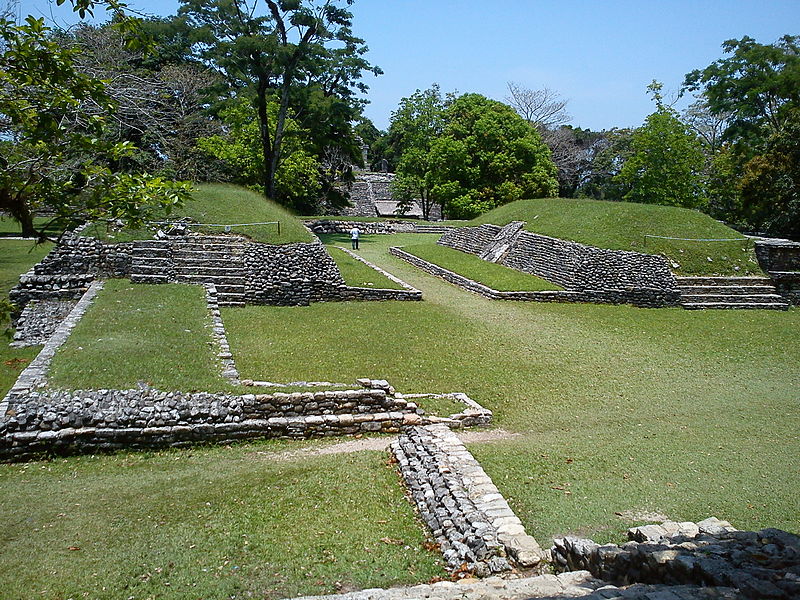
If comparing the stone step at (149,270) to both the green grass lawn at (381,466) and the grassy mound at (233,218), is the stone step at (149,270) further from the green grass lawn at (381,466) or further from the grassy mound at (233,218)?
the green grass lawn at (381,466)

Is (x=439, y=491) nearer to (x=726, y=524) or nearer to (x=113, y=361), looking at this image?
(x=726, y=524)

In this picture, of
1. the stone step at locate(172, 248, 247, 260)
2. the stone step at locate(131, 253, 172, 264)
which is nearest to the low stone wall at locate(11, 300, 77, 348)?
the stone step at locate(131, 253, 172, 264)

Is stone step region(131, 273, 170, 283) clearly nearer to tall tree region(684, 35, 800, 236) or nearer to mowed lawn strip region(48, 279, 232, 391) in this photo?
mowed lawn strip region(48, 279, 232, 391)

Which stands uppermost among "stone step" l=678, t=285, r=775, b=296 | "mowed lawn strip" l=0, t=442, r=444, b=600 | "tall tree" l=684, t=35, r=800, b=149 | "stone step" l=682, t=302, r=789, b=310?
"tall tree" l=684, t=35, r=800, b=149

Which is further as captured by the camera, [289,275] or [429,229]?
[429,229]

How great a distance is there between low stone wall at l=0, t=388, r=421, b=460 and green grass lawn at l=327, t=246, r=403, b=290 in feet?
30.7

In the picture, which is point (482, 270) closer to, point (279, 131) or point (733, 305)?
point (733, 305)

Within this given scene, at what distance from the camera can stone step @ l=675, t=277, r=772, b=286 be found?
19766mm

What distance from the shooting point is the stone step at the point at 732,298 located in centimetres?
1919

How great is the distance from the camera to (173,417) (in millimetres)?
8406

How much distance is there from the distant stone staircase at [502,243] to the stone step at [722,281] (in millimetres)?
6576

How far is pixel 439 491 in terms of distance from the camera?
697 cm

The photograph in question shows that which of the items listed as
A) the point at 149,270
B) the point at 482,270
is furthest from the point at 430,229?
the point at 149,270

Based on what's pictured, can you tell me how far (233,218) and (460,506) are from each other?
14.4 metres
